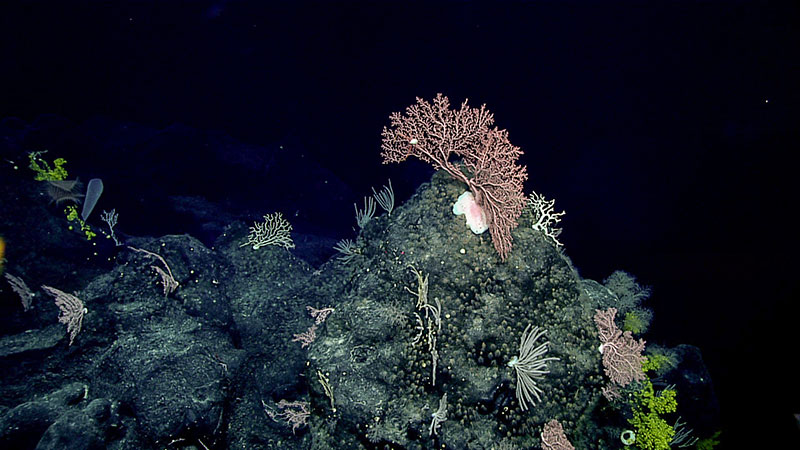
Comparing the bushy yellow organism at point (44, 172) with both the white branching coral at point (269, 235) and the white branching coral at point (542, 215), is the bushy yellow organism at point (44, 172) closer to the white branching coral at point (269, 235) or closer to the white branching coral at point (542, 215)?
the white branching coral at point (269, 235)

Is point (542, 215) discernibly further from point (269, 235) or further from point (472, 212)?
point (269, 235)

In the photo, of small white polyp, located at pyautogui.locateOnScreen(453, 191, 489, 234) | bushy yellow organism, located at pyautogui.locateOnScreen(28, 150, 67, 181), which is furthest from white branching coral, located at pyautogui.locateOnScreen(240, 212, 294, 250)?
bushy yellow organism, located at pyautogui.locateOnScreen(28, 150, 67, 181)

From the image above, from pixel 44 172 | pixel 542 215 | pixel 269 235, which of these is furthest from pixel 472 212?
pixel 44 172

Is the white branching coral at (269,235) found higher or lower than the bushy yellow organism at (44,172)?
lower

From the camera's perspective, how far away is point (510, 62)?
905cm

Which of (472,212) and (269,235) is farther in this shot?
(269,235)

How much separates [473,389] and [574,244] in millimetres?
7637

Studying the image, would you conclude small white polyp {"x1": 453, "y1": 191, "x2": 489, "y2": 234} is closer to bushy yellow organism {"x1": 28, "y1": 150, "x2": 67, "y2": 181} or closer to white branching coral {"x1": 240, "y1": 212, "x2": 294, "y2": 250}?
white branching coral {"x1": 240, "y1": 212, "x2": 294, "y2": 250}

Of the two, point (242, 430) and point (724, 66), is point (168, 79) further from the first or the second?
point (724, 66)

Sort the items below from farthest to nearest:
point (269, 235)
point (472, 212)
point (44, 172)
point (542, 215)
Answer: point (44, 172) → point (269, 235) → point (542, 215) → point (472, 212)

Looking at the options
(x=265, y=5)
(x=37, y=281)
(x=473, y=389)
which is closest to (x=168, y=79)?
(x=265, y=5)

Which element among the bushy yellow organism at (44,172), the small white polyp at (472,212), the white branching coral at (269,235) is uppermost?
the bushy yellow organism at (44,172)

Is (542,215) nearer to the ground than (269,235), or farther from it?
nearer to the ground

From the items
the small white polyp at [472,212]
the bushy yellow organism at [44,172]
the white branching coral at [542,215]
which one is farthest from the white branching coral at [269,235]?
the white branching coral at [542,215]
